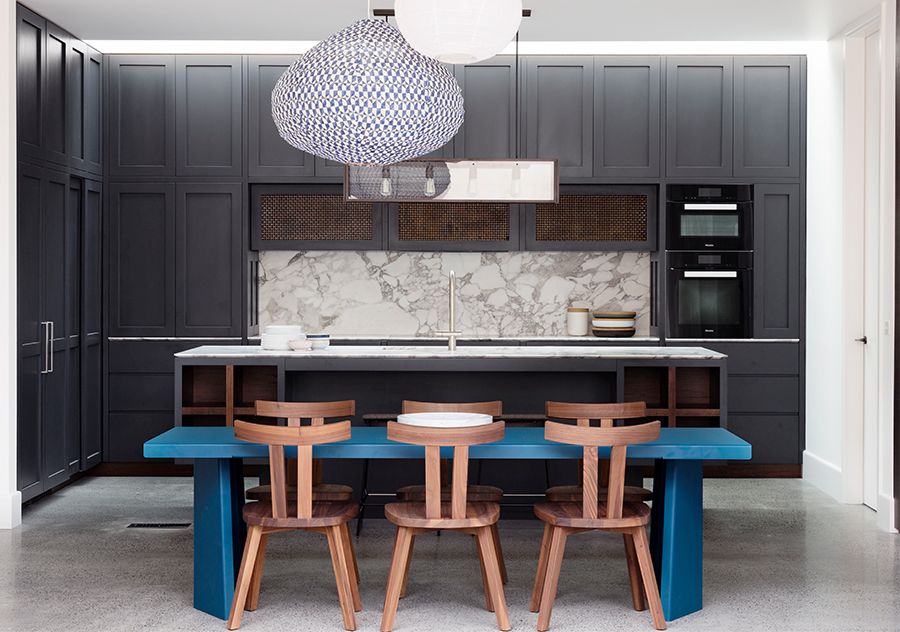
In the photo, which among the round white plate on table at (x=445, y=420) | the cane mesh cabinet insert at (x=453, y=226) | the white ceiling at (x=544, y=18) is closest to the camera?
the round white plate on table at (x=445, y=420)

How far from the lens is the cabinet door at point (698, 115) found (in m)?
6.63

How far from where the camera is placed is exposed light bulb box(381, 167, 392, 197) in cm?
559

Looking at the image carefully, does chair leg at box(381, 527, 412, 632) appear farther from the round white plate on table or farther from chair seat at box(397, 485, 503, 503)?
chair seat at box(397, 485, 503, 503)

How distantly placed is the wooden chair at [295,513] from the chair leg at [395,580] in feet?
0.49

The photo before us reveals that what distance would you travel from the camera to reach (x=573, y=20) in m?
5.93

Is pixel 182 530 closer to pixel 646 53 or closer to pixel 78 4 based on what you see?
pixel 78 4

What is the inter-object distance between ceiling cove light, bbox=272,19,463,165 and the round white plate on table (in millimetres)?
1073

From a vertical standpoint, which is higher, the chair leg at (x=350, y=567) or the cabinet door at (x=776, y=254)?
the cabinet door at (x=776, y=254)

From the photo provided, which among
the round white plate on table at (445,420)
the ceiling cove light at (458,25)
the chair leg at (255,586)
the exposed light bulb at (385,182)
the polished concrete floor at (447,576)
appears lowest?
the polished concrete floor at (447,576)

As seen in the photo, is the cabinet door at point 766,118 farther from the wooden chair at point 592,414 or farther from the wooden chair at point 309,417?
the wooden chair at point 309,417

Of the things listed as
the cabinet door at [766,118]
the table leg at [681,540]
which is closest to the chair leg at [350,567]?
the table leg at [681,540]

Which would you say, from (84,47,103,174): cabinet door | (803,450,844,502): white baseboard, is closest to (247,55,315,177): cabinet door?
(84,47,103,174): cabinet door

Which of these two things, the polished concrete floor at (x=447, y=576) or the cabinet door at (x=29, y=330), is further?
the cabinet door at (x=29, y=330)

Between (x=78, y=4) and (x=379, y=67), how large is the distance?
10.6ft
